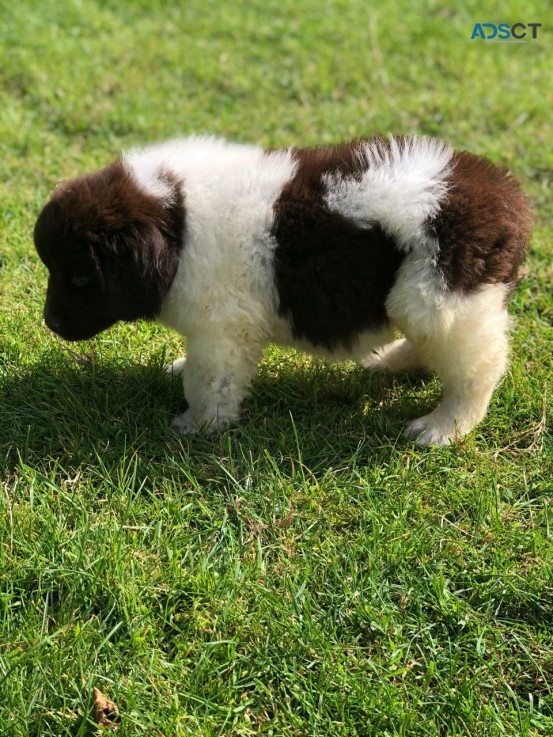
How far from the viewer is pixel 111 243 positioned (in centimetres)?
429

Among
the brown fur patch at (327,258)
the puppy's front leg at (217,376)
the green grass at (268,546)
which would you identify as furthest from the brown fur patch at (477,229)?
the puppy's front leg at (217,376)

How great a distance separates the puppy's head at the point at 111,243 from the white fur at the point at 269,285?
11 cm

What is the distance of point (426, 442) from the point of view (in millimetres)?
4719

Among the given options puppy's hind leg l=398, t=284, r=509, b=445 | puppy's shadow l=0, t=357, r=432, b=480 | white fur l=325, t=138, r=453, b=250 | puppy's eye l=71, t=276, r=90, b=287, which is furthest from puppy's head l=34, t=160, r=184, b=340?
puppy's hind leg l=398, t=284, r=509, b=445

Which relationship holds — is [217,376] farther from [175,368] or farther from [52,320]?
[52,320]

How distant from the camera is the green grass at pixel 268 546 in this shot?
135 inches

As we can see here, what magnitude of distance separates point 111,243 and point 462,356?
1.89m

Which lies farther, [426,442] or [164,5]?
[164,5]

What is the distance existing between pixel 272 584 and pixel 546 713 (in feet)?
4.07

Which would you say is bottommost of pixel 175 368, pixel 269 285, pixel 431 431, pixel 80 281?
pixel 175 368

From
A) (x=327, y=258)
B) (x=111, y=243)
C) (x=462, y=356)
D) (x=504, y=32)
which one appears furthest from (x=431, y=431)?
(x=504, y=32)

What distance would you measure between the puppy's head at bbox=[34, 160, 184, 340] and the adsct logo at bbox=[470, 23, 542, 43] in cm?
631

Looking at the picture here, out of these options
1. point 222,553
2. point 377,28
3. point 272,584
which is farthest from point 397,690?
point 377,28

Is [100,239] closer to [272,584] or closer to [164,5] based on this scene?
[272,584]
